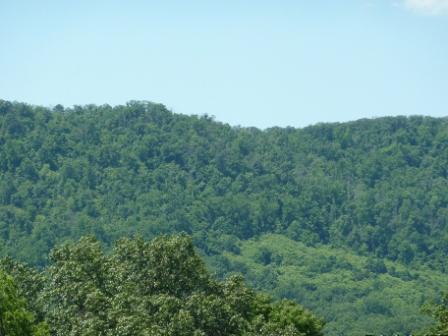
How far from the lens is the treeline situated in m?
63.6

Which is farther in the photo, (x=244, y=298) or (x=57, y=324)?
(x=244, y=298)

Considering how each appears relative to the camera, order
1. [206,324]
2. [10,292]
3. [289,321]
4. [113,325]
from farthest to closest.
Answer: [289,321] < [206,324] < [113,325] < [10,292]

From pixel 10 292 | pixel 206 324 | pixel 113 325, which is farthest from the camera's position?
pixel 206 324

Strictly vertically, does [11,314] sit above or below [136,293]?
above

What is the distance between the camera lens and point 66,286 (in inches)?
2589

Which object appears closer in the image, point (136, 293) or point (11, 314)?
point (11, 314)

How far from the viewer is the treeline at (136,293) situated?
63625 millimetres

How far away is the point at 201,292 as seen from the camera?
6806 cm

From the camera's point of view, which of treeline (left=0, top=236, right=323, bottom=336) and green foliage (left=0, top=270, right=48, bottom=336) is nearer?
green foliage (left=0, top=270, right=48, bottom=336)

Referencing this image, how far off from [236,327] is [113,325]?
7336 mm

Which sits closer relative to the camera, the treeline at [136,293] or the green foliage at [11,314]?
the green foliage at [11,314]

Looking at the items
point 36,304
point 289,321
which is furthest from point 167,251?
point 289,321

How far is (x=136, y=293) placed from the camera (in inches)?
2608

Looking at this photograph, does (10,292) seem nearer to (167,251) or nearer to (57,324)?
(57,324)
